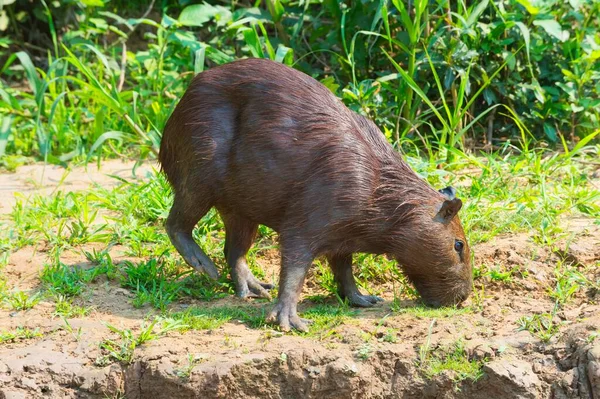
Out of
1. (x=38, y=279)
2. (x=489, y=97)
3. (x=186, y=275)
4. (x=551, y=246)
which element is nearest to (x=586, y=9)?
(x=489, y=97)

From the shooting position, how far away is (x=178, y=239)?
5637 mm

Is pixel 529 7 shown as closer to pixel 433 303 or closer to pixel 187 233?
pixel 433 303

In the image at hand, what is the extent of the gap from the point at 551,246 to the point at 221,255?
6.87 feet

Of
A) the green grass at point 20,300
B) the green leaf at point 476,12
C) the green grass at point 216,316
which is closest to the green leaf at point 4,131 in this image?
the green grass at point 20,300

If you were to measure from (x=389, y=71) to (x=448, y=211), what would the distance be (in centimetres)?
274

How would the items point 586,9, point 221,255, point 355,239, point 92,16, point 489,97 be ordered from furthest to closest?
point 92,16 < point 586,9 < point 489,97 < point 221,255 < point 355,239

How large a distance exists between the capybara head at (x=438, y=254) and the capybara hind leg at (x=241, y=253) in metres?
0.96

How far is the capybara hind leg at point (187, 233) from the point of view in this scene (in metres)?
5.54

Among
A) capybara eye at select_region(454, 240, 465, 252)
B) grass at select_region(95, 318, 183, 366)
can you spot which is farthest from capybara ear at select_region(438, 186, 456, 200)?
grass at select_region(95, 318, 183, 366)

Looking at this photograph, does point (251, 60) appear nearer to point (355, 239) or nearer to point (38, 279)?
point (355, 239)

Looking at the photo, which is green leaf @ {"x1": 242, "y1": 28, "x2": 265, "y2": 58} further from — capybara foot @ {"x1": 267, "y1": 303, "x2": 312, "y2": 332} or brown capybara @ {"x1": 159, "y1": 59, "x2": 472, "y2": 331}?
capybara foot @ {"x1": 267, "y1": 303, "x2": 312, "y2": 332}

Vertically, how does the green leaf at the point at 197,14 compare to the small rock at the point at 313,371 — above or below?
above

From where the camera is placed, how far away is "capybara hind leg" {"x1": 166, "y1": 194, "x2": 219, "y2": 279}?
5535 millimetres

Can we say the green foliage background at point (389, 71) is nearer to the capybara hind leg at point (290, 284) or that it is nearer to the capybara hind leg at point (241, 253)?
the capybara hind leg at point (241, 253)
